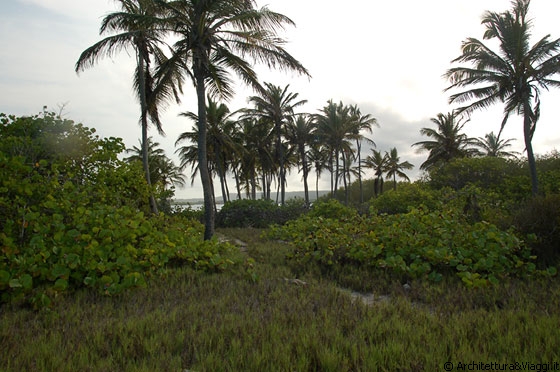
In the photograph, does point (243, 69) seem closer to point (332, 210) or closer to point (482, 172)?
point (332, 210)

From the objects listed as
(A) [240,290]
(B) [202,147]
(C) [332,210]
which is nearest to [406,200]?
(C) [332,210]

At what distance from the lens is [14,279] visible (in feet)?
12.6

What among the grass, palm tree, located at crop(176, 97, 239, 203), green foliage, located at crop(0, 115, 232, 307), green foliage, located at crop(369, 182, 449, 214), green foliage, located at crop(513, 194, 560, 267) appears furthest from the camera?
palm tree, located at crop(176, 97, 239, 203)

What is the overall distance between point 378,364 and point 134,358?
206cm

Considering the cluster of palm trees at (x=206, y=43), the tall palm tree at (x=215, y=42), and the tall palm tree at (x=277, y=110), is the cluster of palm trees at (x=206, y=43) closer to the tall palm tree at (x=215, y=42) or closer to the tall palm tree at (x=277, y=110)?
the tall palm tree at (x=215, y=42)

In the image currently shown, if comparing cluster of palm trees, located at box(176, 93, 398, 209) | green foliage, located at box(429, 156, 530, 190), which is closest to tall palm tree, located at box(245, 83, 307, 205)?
cluster of palm trees, located at box(176, 93, 398, 209)

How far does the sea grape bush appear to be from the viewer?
5274 millimetres

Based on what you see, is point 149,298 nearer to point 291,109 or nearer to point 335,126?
point 291,109

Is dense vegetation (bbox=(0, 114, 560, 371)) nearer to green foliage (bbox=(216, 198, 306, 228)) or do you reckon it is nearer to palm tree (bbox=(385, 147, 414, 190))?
green foliage (bbox=(216, 198, 306, 228))

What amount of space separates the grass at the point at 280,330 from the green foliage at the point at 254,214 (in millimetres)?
14801

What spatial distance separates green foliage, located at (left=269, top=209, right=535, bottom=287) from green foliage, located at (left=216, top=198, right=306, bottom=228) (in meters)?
11.8

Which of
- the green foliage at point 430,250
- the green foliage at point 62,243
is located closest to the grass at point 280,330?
the green foliage at point 62,243

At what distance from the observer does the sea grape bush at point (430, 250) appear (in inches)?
208

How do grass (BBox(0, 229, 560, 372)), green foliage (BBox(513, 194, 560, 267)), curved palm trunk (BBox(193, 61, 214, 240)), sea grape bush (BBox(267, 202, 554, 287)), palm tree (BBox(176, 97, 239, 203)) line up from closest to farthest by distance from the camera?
grass (BBox(0, 229, 560, 372)), sea grape bush (BBox(267, 202, 554, 287)), green foliage (BBox(513, 194, 560, 267)), curved palm trunk (BBox(193, 61, 214, 240)), palm tree (BBox(176, 97, 239, 203))
